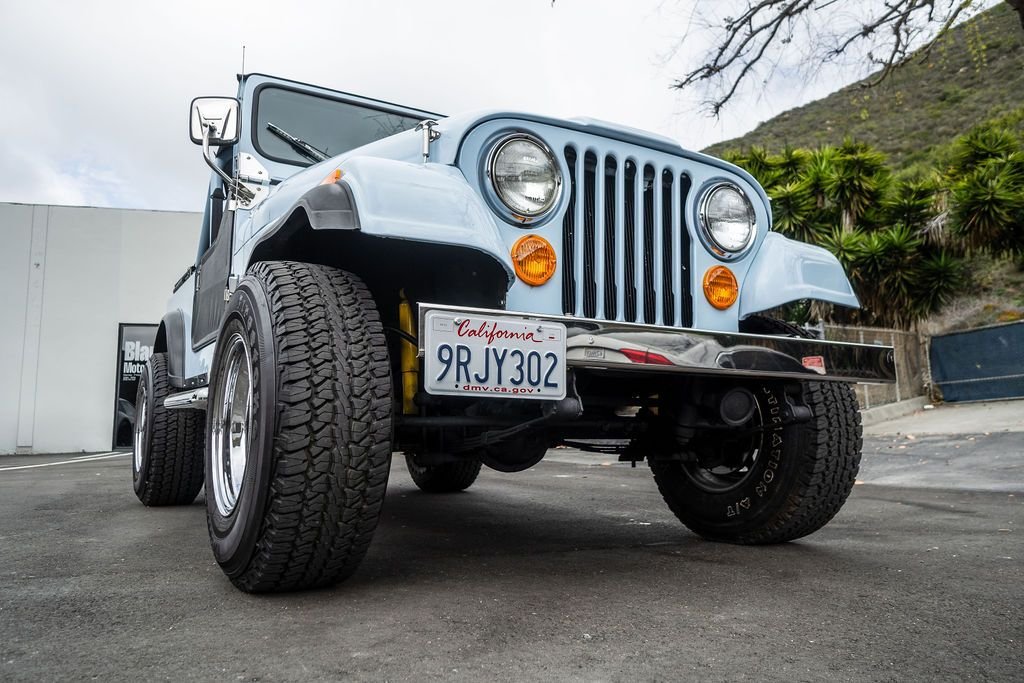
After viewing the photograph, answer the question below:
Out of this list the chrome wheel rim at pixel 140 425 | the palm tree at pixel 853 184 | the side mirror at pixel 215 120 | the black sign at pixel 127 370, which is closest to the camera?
the side mirror at pixel 215 120

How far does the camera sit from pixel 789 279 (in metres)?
2.97

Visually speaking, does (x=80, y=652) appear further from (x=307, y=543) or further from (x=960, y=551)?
(x=960, y=551)

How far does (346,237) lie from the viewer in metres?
2.55

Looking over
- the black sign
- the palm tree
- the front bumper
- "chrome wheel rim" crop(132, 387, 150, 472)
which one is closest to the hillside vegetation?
the palm tree

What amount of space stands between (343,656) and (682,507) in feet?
6.89

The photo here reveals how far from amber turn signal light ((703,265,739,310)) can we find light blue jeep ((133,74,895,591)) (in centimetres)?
1

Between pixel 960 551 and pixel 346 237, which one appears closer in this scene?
pixel 346 237

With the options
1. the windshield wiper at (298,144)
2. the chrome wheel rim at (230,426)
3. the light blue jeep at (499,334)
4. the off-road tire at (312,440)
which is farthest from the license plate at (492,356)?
the windshield wiper at (298,144)

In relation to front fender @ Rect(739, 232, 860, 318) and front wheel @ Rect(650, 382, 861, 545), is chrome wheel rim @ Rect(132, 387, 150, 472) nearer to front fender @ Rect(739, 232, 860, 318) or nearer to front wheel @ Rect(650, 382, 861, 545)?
front wheel @ Rect(650, 382, 861, 545)

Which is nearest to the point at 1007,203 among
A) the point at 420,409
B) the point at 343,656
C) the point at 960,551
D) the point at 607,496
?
the point at 607,496

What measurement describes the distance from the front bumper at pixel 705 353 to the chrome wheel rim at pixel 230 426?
2.97 feet

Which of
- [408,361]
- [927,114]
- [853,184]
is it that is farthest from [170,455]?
[927,114]

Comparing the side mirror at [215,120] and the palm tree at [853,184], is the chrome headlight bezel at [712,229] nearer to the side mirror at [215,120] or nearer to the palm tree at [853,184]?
A: the side mirror at [215,120]

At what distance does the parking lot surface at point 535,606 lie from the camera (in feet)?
5.53
